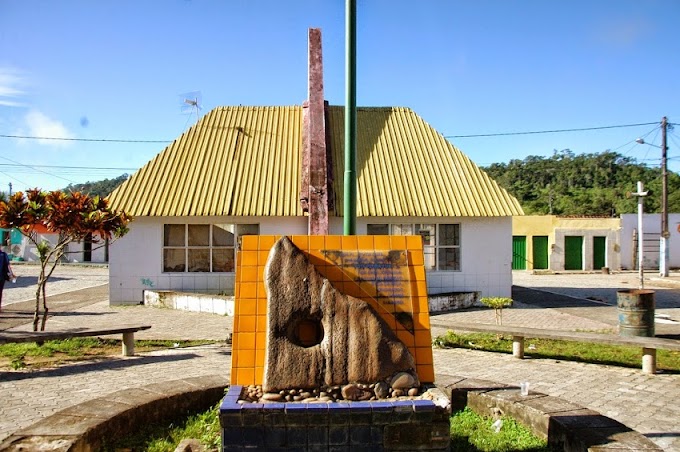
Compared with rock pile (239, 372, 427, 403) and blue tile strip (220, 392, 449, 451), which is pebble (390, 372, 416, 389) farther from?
blue tile strip (220, 392, 449, 451)

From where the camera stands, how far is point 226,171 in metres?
17.9

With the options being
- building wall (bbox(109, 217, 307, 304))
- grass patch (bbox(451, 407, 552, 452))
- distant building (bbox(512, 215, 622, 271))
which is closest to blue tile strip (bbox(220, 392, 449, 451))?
grass patch (bbox(451, 407, 552, 452))

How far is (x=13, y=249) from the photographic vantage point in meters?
41.5

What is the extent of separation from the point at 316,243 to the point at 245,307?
77 cm

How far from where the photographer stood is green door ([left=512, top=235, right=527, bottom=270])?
3366cm

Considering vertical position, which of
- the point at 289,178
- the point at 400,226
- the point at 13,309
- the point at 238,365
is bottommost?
the point at 13,309

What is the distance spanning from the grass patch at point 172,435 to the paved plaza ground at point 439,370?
4.05 feet

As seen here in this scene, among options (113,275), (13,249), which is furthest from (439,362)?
(13,249)

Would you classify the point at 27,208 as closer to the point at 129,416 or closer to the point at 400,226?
the point at 129,416

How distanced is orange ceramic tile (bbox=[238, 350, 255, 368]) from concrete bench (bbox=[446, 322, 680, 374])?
234 inches

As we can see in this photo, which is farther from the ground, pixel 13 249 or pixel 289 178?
pixel 289 178

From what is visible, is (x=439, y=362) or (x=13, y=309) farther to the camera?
(x=13, y=309)

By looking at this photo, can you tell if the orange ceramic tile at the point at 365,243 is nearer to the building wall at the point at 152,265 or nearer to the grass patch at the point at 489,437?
the grass patch at the point at 489,437

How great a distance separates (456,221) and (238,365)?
13.5 metres
